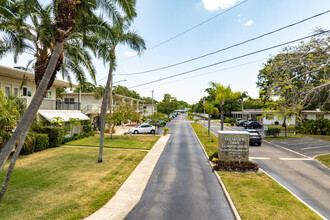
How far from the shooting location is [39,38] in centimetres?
945

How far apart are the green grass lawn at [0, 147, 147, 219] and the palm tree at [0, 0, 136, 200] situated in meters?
1.24

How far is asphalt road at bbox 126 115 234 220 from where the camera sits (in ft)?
21.2

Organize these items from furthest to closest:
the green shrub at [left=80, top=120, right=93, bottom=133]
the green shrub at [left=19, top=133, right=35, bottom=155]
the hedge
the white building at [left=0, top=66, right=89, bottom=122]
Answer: the hedge < the green shrub at [left=80, top=120, right=93, bottom=133] < the white building at [left=0, top=66, right=89, bottom=122] < the green shrub at [left=19, top=133, right=35, bottom=155]

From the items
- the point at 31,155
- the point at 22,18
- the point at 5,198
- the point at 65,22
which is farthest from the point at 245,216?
the point at 31,155

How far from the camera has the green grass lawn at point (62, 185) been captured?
641 cm

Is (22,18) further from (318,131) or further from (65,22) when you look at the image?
(318,131)

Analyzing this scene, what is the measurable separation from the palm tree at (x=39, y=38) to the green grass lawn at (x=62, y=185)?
1236 mm

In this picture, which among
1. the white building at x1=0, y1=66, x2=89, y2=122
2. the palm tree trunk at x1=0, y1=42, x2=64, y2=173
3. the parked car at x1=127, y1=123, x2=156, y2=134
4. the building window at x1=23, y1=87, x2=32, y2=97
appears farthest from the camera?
the parked car at x1=127, y1=123, x2=156, y2=134

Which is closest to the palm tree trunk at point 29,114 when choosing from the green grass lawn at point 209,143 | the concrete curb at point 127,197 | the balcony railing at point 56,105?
the concrete curb at point 127,197

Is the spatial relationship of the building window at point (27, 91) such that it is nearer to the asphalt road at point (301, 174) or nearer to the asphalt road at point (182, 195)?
the asphalt road at point (182, 195)

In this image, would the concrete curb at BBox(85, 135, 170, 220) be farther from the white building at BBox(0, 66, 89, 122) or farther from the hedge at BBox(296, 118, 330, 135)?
the hedge at BBox(296, 118, 330, 135)

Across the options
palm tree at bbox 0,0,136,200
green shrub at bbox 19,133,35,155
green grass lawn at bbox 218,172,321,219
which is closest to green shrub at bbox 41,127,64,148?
green shrub at bbox 19,133,35,155

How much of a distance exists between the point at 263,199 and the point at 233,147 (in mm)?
4760

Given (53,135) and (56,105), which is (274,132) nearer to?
(53,135)
